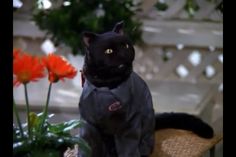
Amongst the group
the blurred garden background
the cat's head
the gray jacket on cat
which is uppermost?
the cat's head

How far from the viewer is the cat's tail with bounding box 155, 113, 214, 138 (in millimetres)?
970

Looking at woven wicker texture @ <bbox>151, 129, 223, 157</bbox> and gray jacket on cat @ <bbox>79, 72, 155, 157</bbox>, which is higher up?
gray jacket on cat @ <bbox>79, 72, 155, 157</bbox>

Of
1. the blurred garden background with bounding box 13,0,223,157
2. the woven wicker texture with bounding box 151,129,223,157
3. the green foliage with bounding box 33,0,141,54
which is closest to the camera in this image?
the woven wicker texture with bounding box 151,129,223,157

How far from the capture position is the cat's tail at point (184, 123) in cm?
97

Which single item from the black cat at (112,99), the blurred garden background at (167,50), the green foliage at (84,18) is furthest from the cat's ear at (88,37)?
the blurred garden background at (167,50)

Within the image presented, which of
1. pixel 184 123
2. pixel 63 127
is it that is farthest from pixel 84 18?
pixel 63 127

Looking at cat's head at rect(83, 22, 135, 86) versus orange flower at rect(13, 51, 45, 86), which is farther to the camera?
cat's head at rect(83, 22, 135, 86)

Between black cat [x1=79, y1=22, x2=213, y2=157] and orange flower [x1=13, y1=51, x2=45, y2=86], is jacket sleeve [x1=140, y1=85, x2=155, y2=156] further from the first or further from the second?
orange flower [x1=13, y1=51, x2=45, y2=86]

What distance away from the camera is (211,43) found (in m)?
1.79

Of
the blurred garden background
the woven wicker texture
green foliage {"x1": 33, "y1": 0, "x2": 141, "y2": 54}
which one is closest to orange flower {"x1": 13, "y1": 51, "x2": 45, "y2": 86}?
the woven wicker texture

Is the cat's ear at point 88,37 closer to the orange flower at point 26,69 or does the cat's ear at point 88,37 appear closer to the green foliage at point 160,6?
the orange flower at point 26,69

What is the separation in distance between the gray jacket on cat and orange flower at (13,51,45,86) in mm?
164

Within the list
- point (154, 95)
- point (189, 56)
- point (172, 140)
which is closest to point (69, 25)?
point (154, 95)

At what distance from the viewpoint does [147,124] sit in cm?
85
